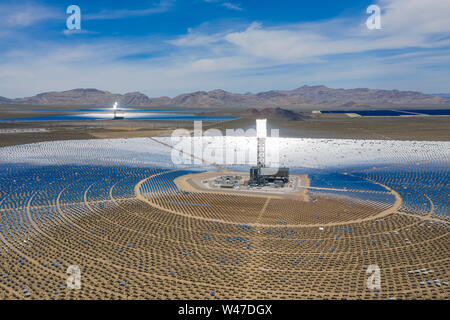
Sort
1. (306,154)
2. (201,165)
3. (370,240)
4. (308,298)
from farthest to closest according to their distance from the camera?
(306,154) → (201,165) → (370,240) → (308,298)

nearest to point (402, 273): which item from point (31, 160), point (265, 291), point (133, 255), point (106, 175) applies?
point (265, 291)

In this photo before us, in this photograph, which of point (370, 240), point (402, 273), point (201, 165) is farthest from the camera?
point (201, 165)

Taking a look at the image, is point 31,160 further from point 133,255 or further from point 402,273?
point 402,273

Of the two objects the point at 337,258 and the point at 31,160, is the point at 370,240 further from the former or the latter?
the point at 31,160

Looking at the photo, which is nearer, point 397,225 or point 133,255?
point 133,255

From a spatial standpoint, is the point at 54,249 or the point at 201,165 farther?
the point at 201,165

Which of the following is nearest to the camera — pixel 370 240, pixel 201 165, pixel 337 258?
pixel 337 258

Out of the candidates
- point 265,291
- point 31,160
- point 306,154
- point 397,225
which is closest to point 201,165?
point 306,154

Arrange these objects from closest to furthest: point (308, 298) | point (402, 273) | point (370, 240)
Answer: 1. point (308, 298)
2. point (402, 273)
3. point (370, 240)
